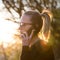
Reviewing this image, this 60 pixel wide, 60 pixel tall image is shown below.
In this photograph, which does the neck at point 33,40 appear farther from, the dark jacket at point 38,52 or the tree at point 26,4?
the tree at point 26,4

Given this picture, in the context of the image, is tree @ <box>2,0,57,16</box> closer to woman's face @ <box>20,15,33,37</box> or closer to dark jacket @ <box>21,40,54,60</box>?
woman's face @ <box>20,15,33,37</box>

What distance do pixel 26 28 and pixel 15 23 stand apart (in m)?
0.09

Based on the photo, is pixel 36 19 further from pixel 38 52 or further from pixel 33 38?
pixel 38 52

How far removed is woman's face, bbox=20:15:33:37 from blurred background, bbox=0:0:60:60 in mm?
32

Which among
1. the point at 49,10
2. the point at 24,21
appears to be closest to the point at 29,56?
the point at 24,21

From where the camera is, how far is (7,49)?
4.83ft

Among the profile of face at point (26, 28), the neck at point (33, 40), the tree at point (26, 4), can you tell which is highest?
the tree at point (26, 4)

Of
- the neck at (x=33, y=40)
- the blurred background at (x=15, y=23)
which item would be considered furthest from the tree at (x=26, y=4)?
the neck at (x=33, y=40)

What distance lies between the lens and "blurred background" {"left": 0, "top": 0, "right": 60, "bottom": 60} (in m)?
1.47

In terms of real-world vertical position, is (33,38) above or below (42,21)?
below

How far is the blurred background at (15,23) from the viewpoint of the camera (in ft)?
4.81

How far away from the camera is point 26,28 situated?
4.87 feet

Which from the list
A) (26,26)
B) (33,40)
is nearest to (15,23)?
(26,26)

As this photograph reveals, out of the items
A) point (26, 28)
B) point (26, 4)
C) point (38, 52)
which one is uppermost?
point (26, 4)
